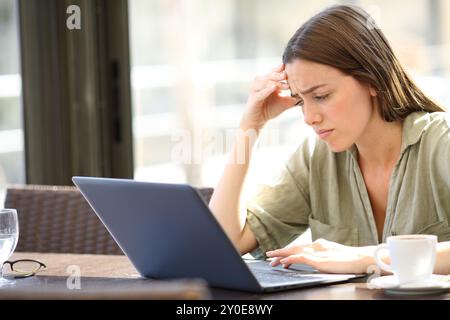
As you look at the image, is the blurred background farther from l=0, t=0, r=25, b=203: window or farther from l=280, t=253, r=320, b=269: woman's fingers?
l=280, t=253, r=320, b=269: woman's fingers

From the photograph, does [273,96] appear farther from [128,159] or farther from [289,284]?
[128,159]

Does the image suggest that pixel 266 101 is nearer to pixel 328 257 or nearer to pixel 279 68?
pixel 279 68

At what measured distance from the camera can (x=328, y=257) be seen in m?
1.65

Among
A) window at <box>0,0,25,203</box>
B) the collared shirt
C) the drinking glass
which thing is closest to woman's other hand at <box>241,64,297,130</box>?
the collared shirt

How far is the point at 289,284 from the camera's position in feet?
4.89

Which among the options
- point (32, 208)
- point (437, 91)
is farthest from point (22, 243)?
point (437, 91)

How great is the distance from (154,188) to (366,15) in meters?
0.78

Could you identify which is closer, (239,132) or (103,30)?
(239,132)

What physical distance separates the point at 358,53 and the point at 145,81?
1507mm

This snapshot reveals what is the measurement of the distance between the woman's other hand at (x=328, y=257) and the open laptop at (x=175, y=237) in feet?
0.07

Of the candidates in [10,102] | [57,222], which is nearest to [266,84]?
[57,222]

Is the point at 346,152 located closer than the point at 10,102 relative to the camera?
Yes

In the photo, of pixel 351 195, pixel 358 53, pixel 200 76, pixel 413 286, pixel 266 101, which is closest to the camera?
pixel 413 286

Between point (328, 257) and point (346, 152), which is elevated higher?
point (346, 152)
